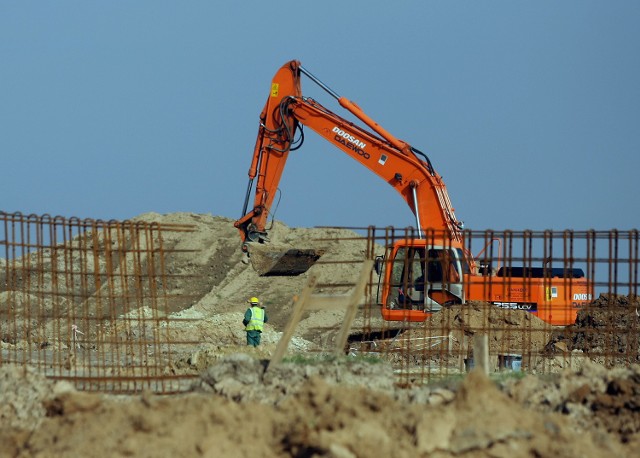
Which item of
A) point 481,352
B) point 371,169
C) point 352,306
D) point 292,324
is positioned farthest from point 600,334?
point 292,324

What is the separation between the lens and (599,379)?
9938 millimetres

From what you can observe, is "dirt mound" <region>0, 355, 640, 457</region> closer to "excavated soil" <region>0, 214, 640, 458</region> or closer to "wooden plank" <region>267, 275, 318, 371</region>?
"excavated soil" <region>0, 214, 640, 458</region>

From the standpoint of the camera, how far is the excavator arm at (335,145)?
66.8ft

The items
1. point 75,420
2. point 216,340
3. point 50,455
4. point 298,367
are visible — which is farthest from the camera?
point 216,340

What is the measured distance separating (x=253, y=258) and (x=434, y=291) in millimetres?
3189

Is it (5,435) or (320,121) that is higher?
(320,121)

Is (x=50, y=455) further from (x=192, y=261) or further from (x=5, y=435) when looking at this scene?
(x=192, y=261)

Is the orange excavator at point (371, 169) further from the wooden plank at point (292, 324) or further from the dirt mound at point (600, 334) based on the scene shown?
the wooden plank at point (292, 324)

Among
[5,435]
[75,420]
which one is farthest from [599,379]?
[5,435]

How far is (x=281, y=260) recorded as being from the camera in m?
18.7

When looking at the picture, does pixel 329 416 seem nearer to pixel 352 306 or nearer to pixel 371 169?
pixel 352 306

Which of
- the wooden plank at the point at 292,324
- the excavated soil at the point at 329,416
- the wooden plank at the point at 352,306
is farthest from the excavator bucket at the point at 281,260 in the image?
the wooden plank at the point at 292,324

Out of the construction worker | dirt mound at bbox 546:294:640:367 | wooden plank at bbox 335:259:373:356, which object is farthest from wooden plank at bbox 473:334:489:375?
the construction worker

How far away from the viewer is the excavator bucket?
18.4 m
